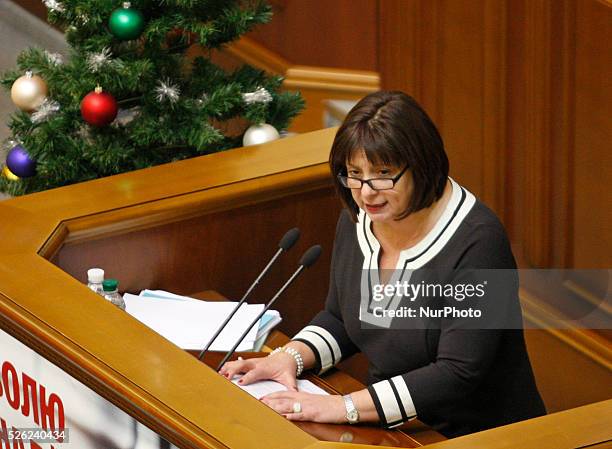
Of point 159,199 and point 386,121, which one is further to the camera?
point 159,199

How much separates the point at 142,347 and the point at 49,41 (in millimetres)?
4189

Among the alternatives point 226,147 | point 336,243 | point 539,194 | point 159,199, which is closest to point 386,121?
point 336,243

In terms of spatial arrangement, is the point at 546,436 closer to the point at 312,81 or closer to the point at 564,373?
the point at 564,373

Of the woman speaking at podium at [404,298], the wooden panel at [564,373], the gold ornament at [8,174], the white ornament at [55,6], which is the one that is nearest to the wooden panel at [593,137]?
the wooden panel at [564,373]

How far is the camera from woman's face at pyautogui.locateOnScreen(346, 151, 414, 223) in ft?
8.66

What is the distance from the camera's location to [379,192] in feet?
8.70

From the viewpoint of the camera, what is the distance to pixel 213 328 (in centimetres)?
307

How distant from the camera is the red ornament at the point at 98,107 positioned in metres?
3.86

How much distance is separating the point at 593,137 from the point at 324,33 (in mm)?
1878

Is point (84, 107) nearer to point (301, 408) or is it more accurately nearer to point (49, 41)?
point (301, 408)

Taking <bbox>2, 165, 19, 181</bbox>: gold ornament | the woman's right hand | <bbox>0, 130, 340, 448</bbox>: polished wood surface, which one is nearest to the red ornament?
<bbox>2, 165, 19, 181</bbox>: gold ornament

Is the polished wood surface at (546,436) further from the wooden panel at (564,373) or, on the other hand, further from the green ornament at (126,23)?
the green ornament at (126,23)

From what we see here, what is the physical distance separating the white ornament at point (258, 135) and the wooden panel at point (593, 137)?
902 millimetres

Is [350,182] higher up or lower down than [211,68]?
lower down
